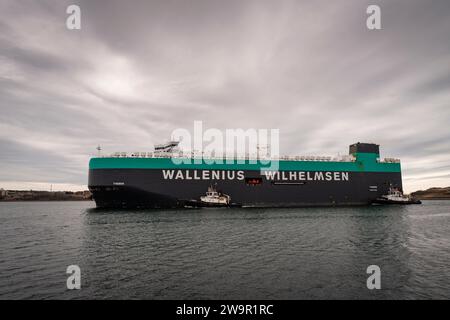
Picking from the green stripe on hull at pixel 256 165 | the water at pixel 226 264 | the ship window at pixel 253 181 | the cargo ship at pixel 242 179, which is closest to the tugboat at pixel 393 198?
the cargo ship at pixel 242 179

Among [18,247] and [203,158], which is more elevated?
[203,158]

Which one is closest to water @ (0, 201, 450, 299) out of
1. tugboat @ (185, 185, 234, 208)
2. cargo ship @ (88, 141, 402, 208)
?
cargo ship @ (88, 141, 402, 208)

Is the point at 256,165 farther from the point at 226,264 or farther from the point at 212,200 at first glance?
the point at 226,264

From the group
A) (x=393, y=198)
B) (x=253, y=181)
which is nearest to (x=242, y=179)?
(x=253, y=181)

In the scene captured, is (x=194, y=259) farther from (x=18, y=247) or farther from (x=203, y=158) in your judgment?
(x=203, y=158)

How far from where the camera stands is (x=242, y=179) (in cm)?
5269

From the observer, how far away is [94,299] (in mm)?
9891

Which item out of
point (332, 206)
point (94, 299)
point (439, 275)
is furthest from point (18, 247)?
point (332, 206)

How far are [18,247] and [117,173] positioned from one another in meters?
28.5

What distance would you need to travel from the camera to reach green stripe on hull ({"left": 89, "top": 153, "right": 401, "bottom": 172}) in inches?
1865

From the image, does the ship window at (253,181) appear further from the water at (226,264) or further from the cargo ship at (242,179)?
the water at (226,264)

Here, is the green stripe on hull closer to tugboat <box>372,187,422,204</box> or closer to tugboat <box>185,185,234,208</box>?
tugboat <box>185,185,234,208</box>

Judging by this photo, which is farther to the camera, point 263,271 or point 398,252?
point 398,252
